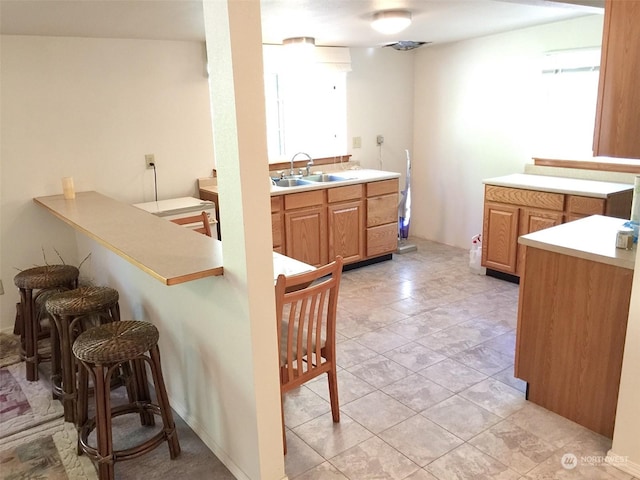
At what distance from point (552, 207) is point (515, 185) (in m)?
0.33

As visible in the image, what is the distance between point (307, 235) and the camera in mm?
4309

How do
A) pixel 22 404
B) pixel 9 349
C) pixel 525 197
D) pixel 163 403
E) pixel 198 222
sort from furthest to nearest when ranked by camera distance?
pixel 525 197, pixel 198 222, pixel 9 349, pixel 22 404, pixel 163 403

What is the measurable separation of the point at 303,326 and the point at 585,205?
8.16 feet

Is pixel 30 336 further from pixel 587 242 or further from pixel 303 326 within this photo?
pixel 587 242

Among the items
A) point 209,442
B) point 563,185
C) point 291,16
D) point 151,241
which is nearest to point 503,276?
point 563,185

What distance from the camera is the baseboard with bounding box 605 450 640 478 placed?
2.03 metres

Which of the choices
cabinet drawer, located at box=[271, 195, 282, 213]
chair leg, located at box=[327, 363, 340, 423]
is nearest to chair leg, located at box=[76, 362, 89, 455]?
chair leg, located at box=[327, 363, 340, 423]

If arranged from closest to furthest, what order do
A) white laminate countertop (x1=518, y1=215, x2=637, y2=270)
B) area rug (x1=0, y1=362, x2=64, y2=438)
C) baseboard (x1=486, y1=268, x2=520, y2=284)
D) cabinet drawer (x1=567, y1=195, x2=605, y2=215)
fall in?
white laminate countertop (x1=518, y1=215, x2=637, y2=270), area rug (x1=0, y1=362, x2=64, y2=438), cabinet drawer (x1=567, y1=195, x2=605, y2=215), baseboard (x1=486, y1=268, x2=520, y2=284)

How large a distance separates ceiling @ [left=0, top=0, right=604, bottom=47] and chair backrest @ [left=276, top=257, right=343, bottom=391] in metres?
1.53

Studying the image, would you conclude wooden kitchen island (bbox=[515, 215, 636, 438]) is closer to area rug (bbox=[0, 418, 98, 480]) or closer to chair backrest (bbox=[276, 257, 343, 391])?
chair backrest (bbox=[276, 257, 343, 391])

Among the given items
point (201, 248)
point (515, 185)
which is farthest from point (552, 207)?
point (201, 248)

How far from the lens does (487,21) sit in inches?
151

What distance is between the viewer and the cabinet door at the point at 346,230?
14.6 ft

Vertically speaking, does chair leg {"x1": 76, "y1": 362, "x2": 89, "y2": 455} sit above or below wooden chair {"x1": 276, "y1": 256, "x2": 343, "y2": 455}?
below
